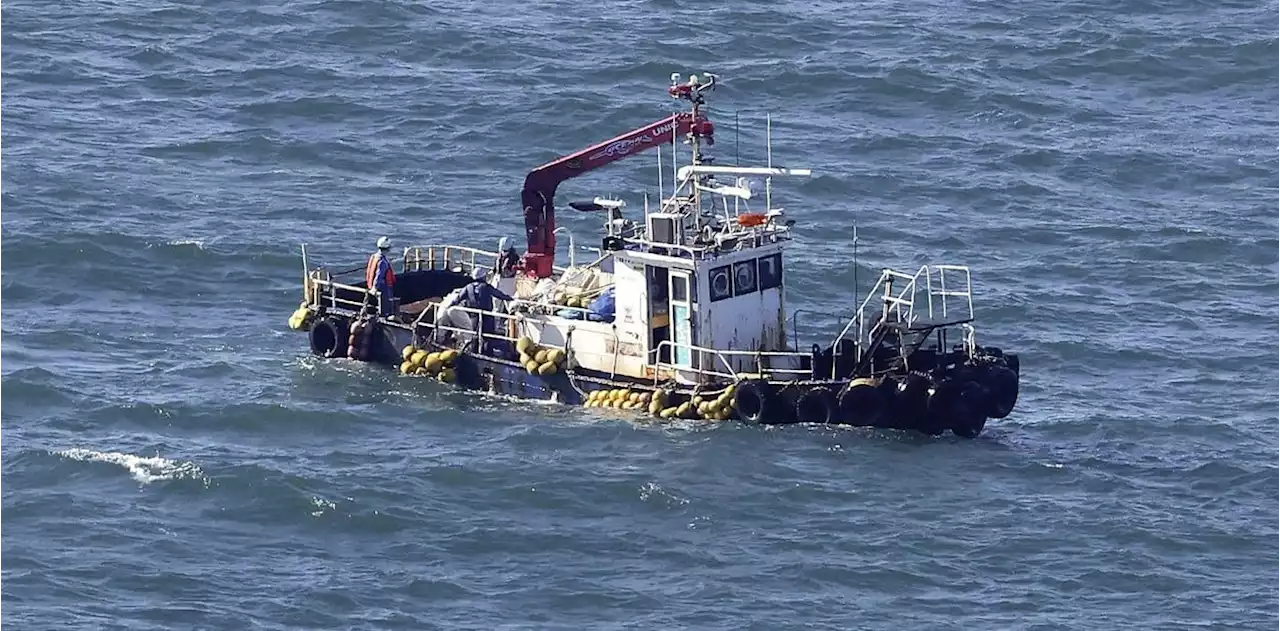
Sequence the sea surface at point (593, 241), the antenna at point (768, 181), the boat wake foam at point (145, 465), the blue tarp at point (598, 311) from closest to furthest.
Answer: the sea surface at point (593, 241)
the boat wake foam at point (145, 465)
the antenna at point (768, 181)
the blue tarp at point (598, 311)

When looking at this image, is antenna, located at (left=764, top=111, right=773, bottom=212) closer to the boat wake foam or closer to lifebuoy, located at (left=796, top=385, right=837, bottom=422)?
lifebuoy, located at (left=796, top=385, right=837, bottom=422)

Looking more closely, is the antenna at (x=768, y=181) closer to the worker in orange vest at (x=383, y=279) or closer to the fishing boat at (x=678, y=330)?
the fishing boat at (x=678, y=330)

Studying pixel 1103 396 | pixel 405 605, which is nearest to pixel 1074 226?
pixel 1103 396

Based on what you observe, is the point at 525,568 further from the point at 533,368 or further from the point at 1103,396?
the point at 1103,396

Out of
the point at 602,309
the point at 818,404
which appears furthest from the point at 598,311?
the point at 818,404

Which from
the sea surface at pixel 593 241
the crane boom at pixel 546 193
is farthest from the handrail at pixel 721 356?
the crane boom at pixel 546 193

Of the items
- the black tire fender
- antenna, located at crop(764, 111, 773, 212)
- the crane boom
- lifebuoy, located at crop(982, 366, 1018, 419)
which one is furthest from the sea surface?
the crane boom

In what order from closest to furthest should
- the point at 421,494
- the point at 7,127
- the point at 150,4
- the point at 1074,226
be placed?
the point at 421,494 < the point at 1074,226 < the point at 7,127 < the point at 150,4
